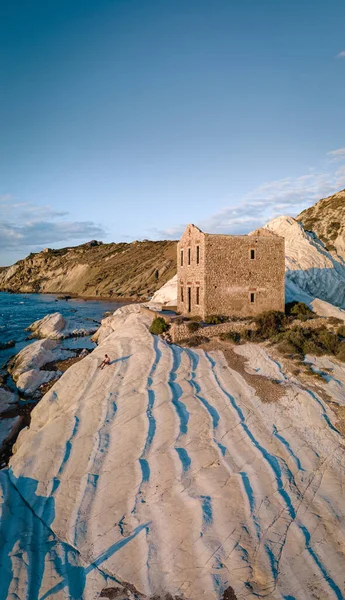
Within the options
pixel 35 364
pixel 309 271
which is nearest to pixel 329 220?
pixel 309 271

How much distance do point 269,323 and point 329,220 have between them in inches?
1994

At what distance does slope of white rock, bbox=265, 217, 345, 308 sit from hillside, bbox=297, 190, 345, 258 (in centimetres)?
859

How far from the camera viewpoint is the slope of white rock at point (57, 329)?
40188 millimetres

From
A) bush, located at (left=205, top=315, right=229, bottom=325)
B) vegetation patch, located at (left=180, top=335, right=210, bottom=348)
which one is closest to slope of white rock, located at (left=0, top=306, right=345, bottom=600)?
vegetation patch, located at (left=180, top=335, right=210, bottom=348)

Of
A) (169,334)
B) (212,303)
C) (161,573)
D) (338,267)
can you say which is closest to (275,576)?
(161,573)

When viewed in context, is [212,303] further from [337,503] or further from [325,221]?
[325,221]

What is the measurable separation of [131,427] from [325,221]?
63.8 metres

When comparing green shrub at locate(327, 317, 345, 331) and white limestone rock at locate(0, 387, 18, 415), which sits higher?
green shrub at locate(327, 317, 345, 331)

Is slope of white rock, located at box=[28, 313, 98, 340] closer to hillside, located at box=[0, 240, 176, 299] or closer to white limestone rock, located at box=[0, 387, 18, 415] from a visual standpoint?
white limestone rock, located at box=[0, 387, 18, 415]

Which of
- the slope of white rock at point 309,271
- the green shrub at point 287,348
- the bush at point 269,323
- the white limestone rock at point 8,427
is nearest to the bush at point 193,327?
the bush at point 269,323

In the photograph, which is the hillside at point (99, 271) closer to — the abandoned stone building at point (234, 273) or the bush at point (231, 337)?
the abandoned stone building at point (234, 273)

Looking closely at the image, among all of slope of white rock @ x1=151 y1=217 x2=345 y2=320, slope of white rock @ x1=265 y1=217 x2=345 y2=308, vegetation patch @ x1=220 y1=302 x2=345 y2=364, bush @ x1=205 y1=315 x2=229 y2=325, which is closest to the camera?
vegetation patch @ x1=220 y1=302 x2=345 y2=364

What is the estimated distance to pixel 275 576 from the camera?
8.93m

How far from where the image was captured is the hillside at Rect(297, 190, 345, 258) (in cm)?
5927
